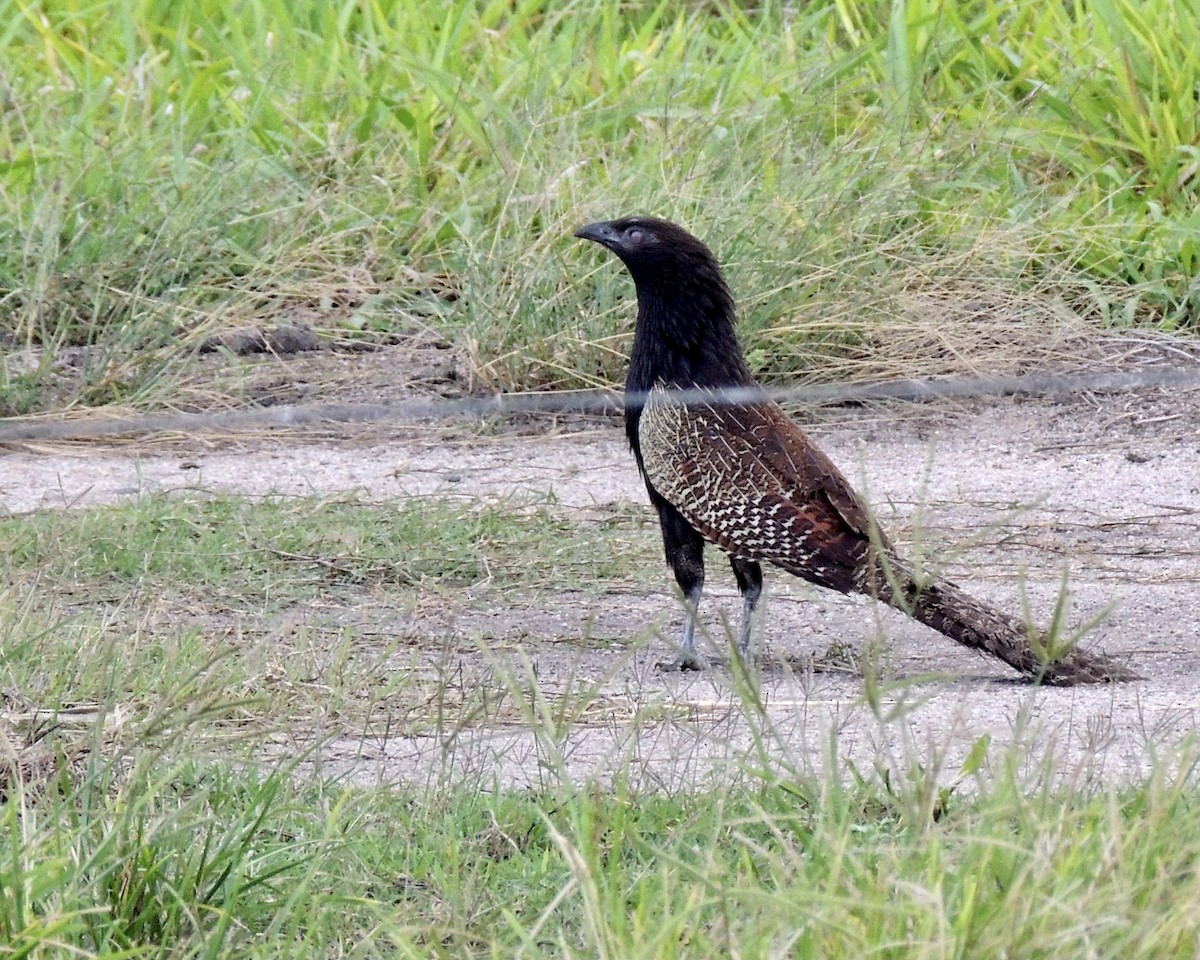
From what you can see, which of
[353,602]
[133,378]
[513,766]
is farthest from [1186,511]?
[133,378]

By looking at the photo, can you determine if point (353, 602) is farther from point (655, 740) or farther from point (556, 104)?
point (556, 104)

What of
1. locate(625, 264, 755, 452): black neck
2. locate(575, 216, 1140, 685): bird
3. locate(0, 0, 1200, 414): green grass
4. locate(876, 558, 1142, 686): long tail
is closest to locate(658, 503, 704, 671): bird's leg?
locate(575, 216, 1140, 685): bird

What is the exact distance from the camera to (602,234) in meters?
5.03

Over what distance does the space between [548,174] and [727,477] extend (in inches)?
125

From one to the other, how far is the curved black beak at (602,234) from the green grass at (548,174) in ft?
5.91

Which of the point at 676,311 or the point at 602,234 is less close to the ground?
the point at 602,234

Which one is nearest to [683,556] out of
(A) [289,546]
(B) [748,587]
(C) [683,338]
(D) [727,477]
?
(B) [748,587]

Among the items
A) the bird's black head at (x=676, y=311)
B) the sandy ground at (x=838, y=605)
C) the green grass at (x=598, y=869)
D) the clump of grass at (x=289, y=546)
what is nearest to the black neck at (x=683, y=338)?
the bird's black head at (x=676, y=311)

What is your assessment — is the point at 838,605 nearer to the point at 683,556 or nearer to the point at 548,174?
the point at 683,556

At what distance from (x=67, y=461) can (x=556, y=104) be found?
2.82 m

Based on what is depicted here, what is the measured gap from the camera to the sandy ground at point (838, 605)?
341cm

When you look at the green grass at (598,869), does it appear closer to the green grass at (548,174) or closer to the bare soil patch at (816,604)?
the bare soil patch at (816,604)

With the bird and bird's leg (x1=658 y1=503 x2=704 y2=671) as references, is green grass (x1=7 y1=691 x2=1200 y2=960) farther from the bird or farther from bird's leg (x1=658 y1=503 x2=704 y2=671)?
bird's leg (x1=658 y1=503 x2=704 y2=671)

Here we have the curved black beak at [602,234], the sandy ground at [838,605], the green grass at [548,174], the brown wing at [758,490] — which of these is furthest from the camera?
the green grass at [548,174]
